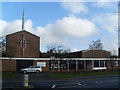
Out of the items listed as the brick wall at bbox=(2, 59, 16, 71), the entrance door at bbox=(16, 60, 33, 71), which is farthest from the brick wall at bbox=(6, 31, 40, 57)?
the brick wall at bbox=(2, 59, 16, 71)

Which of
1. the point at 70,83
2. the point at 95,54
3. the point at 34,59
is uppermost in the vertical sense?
the point at 95,54

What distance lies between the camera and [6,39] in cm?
6094

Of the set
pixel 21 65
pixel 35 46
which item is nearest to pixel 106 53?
pixel 35 46

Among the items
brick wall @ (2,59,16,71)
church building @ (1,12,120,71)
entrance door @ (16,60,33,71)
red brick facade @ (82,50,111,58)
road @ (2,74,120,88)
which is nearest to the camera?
road @ (2,74,120,88)

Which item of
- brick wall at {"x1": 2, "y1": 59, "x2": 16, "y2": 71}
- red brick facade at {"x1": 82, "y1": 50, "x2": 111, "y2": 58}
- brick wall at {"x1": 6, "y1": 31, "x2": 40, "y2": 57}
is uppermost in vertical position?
brick wall at {"x1": 6, "y1": 31, "x2": 40, "y2": 57}

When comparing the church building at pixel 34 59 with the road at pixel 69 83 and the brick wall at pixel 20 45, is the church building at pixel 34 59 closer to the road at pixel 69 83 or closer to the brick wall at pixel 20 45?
the brick wall at pixel 20 45

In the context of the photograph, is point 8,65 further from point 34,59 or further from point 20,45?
point 20,45

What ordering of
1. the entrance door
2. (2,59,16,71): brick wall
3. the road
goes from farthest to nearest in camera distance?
the entrance door → (2,59,16,71): brick wall → the road

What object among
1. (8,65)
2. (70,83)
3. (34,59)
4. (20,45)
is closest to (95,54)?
(34,59)

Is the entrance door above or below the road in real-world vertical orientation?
below

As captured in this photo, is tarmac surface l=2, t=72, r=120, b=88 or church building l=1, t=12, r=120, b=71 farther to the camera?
church building l=1, t=12, r=120, b=71

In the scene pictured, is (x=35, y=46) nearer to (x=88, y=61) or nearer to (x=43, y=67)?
(x=43, y=67)

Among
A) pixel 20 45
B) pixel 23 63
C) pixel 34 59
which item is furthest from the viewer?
pixel 20 45

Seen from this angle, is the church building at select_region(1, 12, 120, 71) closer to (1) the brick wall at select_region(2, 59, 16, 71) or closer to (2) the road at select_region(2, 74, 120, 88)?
(1) the brick wall at select_region(2, 59, 16, 71)
